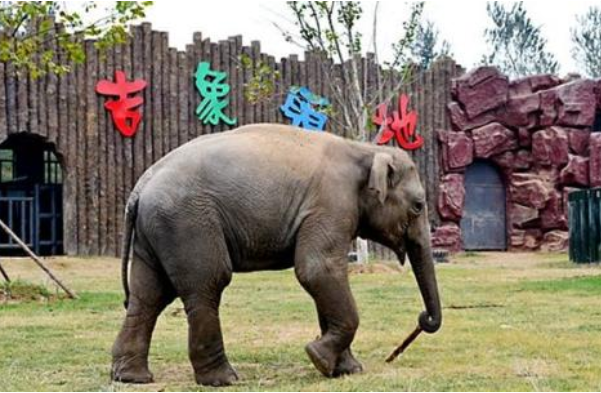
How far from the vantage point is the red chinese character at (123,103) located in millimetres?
20250

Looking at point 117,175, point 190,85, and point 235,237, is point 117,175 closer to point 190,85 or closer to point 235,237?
point 190,85

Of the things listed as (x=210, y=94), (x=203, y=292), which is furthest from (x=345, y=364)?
(x=210, y=94)

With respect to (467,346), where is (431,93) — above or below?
above

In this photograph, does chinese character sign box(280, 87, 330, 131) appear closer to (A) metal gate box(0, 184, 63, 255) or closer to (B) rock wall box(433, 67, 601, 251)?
(B) rock wall box(433, 67, 601, 251)

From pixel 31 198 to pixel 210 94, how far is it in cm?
403

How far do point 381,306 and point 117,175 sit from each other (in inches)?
422

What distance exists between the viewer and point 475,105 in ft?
84.5

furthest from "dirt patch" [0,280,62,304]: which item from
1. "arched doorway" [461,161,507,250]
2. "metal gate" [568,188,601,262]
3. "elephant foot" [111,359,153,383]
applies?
"arched doorway" [461,161,507,250]

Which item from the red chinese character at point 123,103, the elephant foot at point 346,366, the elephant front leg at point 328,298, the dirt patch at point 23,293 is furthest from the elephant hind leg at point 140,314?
the red chinese character at point 123,103

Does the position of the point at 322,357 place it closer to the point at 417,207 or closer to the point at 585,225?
the point at 417,207

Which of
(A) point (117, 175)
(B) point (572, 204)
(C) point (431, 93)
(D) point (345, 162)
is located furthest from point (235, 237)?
(C) point (431, 93)

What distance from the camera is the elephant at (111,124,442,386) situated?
227 inches

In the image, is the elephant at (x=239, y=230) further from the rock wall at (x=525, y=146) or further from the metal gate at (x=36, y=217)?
the rock wall at (x=525, y=146)

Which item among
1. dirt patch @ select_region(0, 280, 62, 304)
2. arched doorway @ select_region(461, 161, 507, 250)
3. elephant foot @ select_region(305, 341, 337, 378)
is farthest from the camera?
arched doorway @ select_region(461, 161, 507, 250)
